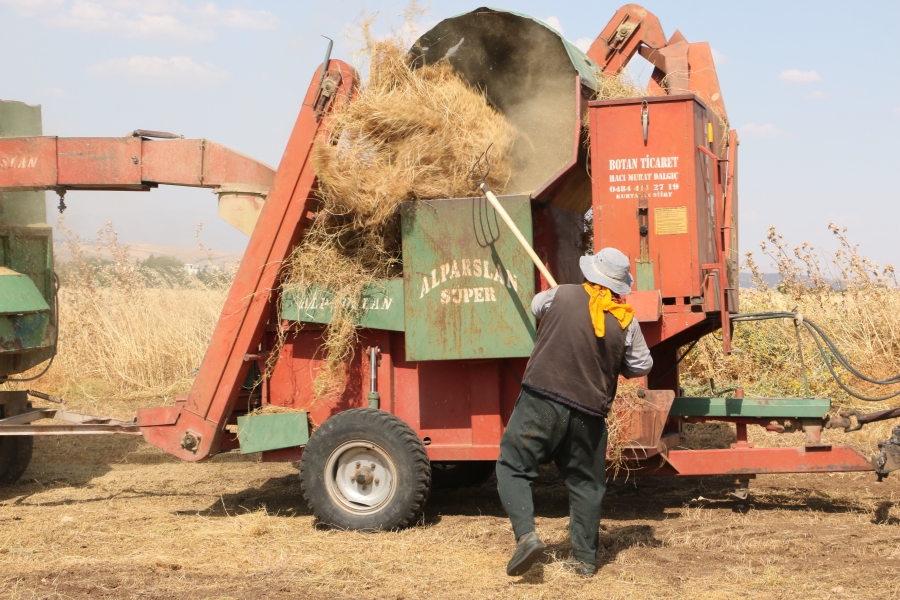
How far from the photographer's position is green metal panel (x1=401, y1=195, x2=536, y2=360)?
588 centimetres

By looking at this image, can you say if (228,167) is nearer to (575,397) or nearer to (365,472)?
(365,472)

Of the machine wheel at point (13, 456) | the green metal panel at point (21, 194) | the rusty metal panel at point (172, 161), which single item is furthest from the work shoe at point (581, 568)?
the green metal panel at point (21, 194)

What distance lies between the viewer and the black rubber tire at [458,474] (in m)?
7.45

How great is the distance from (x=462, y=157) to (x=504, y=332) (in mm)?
1183

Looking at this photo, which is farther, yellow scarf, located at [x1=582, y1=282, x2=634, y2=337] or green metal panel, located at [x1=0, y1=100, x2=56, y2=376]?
green metal panel, located at [x1=0, y1=100, x2=56, y2=376]

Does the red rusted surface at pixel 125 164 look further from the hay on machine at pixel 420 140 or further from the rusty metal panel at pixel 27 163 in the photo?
the hay on machine at pixel 420 140

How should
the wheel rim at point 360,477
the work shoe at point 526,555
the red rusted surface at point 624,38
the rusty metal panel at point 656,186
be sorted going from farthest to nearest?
the red rusted surface at point 624,38 < the wheel rim at point 360,477 < the rusty metal panel at point 656,186 < the work shoe at point 526,555

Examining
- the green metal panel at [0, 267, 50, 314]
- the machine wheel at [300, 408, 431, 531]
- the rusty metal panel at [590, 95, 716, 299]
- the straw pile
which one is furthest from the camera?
the green metal panel at [0, 267, 50, 314]

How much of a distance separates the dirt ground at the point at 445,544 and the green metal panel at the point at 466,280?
3.90 ft

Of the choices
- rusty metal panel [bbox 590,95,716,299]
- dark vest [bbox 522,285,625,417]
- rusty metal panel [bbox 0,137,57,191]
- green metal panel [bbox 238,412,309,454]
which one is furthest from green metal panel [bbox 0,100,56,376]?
rusty metal panel [bbox 590,95,716,299]

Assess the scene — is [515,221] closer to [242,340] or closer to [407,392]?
[407,392]

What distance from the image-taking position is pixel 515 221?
5.86 meters

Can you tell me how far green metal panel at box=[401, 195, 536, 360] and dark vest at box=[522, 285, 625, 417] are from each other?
90 centimetres

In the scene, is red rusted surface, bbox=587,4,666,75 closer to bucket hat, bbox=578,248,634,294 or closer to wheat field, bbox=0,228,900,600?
bucket hat, bbox=578,248,634,294
